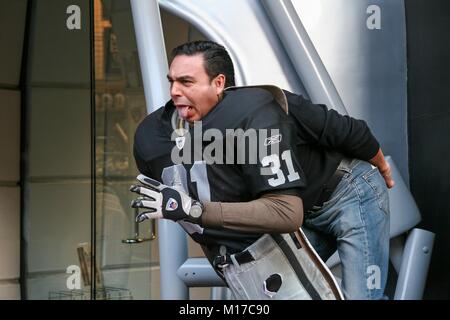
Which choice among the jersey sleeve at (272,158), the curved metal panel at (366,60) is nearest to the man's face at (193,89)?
the jersey sleeve at (272,158)

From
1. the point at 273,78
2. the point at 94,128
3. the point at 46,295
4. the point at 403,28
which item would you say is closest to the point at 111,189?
the point at 94,128

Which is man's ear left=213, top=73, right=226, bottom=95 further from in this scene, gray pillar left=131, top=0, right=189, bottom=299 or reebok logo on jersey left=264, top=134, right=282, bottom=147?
gray pillar left=131, top=0, right=189, bottom=299

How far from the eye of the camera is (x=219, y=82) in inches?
85.6

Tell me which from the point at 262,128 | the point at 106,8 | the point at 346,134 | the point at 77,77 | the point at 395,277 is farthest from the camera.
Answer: the point at 77,77

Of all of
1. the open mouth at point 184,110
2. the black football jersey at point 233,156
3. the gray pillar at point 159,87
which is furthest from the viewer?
the gray pillar at point 159,87

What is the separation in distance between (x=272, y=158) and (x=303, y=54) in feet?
2.27

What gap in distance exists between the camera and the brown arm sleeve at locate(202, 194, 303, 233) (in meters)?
2.00

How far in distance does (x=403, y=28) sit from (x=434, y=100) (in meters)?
0.27

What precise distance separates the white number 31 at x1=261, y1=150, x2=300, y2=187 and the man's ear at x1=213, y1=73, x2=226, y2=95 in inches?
9.4

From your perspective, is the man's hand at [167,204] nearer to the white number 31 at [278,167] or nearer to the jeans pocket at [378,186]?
the white number 31 at [278,167]

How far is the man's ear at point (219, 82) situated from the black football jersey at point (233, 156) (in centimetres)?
2

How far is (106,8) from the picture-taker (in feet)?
9.70

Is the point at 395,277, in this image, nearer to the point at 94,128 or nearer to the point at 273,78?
the point at 273,78

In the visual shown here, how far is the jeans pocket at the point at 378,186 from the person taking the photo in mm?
2301
